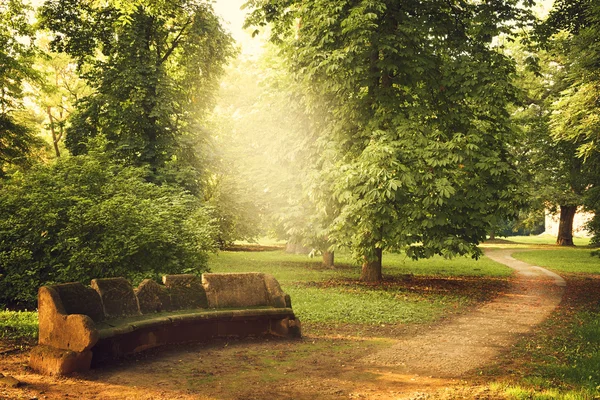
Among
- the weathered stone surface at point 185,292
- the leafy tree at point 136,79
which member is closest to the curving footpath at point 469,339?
the weathered stone surface at point 185,292

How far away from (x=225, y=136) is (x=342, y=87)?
18.0 m

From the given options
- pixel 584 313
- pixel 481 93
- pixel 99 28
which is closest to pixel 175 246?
pixel 481 93

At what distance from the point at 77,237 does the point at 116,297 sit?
414cm

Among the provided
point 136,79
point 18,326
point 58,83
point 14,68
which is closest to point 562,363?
point 18,326

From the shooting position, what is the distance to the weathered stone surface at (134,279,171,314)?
7.60m

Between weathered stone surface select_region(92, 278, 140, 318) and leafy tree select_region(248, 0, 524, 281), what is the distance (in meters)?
6.14

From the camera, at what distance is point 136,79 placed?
61.4ft

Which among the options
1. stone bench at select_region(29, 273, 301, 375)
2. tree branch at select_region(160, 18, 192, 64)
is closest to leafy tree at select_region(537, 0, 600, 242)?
stone bench at select_region(29, 273, 301, 375)

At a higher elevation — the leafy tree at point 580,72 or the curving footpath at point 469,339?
the leafy tree at point 580,72

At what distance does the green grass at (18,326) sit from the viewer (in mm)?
7738

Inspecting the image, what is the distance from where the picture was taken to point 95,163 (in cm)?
1240

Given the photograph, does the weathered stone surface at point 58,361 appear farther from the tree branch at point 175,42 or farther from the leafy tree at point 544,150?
the leafy tree at point 544,150

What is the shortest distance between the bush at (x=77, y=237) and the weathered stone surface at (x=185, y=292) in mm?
2847

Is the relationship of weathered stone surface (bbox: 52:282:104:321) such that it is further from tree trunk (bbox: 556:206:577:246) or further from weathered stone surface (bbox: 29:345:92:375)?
tree trunk (bbox: 556:206:577:246)
